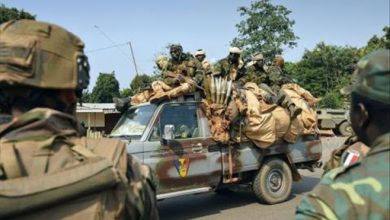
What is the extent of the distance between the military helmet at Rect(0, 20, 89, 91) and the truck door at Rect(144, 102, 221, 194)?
5.48 meters

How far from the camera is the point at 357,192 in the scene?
1646 millimetres

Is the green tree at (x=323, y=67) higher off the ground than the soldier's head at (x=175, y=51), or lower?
higher

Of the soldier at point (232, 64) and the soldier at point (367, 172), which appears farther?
the soldier at point (232, 64)

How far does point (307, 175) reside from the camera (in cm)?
1227

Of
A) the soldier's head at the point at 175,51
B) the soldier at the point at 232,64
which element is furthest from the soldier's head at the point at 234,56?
the soldier's head at the point at 175,51

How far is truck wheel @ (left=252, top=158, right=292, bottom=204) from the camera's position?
879cm

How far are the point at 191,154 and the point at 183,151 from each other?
154 millimetres

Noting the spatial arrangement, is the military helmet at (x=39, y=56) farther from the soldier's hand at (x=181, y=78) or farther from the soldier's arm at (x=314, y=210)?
the soldier's hand at (x=181, y=78)

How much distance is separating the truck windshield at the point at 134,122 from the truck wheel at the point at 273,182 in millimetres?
2202

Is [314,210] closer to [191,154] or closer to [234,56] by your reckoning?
[191,154]

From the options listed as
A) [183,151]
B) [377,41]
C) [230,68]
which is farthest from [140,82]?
[377,41]

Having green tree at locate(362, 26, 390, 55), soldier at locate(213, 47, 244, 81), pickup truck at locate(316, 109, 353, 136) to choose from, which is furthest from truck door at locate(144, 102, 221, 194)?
green tree at locate(362, 26, 390, 55)

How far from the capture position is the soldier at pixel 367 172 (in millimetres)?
1636

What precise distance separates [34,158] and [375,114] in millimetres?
1075
